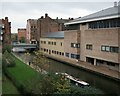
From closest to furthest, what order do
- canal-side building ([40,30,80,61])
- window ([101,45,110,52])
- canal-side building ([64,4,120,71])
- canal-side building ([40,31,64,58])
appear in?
canal-side building ([64,4,120,71])
window ([101,45,110,52])
canal-side building ([40,30,80,61])
canal-side building ([40,31,64,58])

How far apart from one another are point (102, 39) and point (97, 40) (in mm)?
1374

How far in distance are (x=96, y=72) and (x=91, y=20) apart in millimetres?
7384

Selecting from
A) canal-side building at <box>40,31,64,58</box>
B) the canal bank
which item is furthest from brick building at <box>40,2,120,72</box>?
canal-side building at <box>40,31,64,58</box>

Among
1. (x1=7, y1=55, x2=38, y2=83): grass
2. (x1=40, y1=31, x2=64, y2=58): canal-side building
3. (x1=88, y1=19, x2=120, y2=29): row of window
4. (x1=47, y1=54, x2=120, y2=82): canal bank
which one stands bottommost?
(x1=47, y1=54, x2=120, y2=82): canal bank

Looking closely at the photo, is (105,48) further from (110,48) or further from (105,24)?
(105,24)

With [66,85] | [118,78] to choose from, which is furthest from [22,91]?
[118,78]

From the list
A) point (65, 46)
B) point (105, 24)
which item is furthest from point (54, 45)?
point (105, 24)

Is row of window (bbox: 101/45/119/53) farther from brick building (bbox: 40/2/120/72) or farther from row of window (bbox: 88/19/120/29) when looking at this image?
row of window (bbox: 88/19/120/29)

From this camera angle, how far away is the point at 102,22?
31672 mm

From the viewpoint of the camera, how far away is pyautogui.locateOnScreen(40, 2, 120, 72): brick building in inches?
1131

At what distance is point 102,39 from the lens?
31.1 m

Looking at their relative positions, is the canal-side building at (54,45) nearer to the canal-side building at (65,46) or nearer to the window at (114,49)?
the canal-side building at (65,46)

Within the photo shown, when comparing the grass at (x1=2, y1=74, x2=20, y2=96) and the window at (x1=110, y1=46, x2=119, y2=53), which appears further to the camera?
the window at (x1=110, y1=46, x2=119, y2=53)

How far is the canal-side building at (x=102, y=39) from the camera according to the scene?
28.5 m
